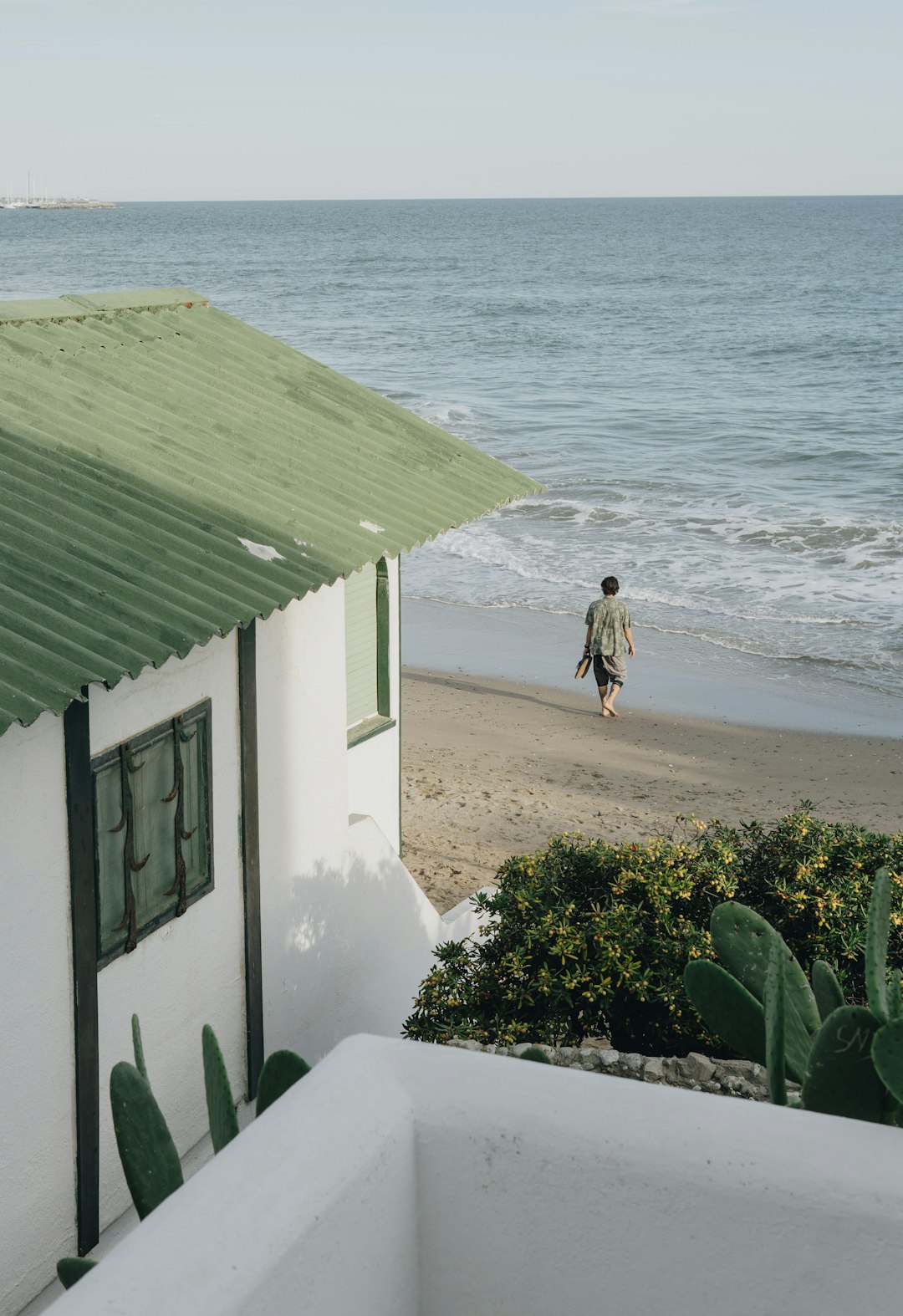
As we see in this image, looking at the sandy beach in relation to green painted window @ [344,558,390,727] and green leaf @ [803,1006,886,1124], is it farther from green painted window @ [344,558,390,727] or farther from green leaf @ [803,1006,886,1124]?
green leaf @ [803,1006,886,1124]

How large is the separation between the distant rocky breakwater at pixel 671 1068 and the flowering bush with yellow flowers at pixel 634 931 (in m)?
0.10

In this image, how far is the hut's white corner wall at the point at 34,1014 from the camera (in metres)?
5.36

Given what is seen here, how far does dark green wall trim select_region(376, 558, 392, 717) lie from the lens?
30.3 ft

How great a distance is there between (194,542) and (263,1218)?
4266 mm

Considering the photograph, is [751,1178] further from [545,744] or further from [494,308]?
[494,308]

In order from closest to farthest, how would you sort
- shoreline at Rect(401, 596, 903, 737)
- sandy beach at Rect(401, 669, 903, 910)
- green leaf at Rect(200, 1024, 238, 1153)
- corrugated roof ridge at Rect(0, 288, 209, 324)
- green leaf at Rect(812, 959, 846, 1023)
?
1. green leaf at Rect(200, 1024, 238, 1153)
2. green leaf at Rect(812, 959, 846, 1023)
3. corrugated roof ridge at Rect(0, 288, 209, 324)
4. sandy beach at Rect(401, 669, 903, 910)
5. shoreline at Rect(401, 596, 903, 737)

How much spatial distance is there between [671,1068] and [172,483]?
366cm

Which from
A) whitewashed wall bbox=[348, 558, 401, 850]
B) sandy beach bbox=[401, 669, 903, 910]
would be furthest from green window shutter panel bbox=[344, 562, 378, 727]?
sandy beach bbox=[401, 669, 903, 910]

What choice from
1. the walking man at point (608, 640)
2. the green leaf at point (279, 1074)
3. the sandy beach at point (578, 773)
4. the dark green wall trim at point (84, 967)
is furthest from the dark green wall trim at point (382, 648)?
the walking man at point (608, 640)

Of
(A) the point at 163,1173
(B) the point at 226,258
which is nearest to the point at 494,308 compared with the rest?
(B) the point at 226,258

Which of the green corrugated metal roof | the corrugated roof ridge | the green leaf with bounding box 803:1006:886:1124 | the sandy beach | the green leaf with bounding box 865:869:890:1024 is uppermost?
the corrugated roof ridge

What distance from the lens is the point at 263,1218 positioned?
94.1 inches

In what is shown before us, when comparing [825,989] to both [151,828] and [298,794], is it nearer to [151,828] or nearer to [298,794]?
[151,828]

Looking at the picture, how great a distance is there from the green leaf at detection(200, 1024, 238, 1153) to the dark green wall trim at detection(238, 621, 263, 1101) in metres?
3.98
